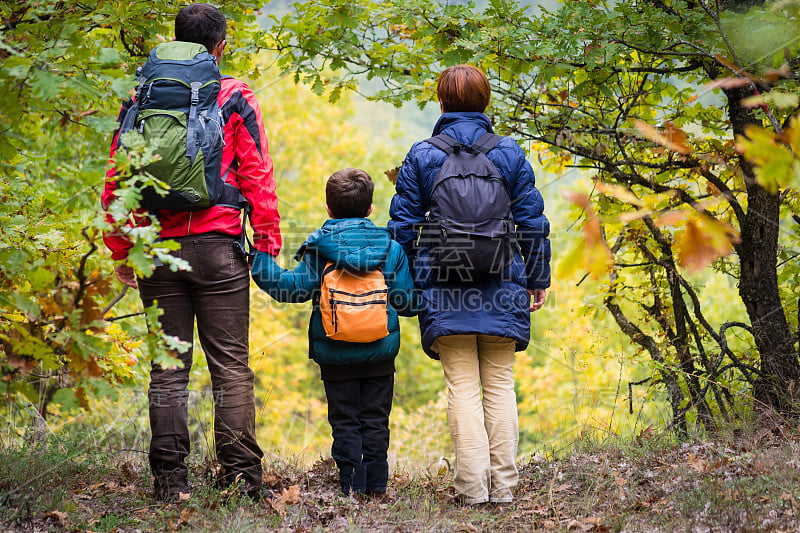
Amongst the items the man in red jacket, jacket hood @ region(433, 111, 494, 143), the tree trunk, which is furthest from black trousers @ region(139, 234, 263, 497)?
the tree trunk

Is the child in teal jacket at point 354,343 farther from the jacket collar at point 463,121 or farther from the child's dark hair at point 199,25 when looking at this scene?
the child's dark hair at point 199,25

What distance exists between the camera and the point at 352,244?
10.8 feet

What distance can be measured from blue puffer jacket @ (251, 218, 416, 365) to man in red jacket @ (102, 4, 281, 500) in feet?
0.66

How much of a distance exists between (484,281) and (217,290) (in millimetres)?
1292

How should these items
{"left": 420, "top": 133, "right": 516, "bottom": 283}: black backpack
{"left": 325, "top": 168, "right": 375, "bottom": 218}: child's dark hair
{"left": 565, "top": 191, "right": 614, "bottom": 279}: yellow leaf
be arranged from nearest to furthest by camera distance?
{"left": 565, "top": 191, "right": 614, "bottom": 279}: yellow leaf → {"left": 420, "top": 133, "right": 516, "bottom": 283}: black backpack → {"left": 325, "top": 168, "right": 375, "bottom": 218}: child's dark hair

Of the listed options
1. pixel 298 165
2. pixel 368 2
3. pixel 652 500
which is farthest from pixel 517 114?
pixel 298 165

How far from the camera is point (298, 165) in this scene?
22.5 meters

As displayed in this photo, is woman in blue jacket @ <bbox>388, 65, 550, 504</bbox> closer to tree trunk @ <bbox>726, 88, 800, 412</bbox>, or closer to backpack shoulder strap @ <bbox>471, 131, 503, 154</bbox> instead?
backpack shoulder strap @ <bbox>471, 131, 503, 154</bbox>

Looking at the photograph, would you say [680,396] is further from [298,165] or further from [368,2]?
[298,165]

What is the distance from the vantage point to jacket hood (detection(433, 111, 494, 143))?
3.34 meters

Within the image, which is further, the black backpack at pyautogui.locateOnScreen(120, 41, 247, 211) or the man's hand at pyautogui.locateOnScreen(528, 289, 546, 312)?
the man's hand at pyautogui.locateOnScreen(528, 289, 546, 312)

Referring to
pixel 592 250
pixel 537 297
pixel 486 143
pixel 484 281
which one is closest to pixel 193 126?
pixel 486 143

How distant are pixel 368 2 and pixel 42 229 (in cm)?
265

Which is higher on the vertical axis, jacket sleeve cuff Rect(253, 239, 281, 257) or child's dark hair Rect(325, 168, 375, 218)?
child's dark hair Rect(325, 168, 375, 218)
